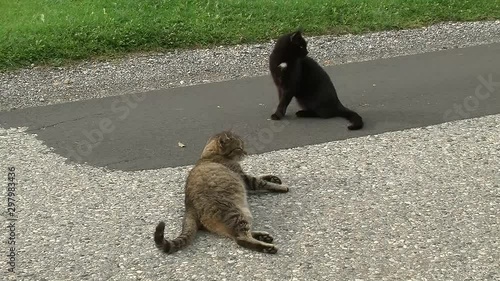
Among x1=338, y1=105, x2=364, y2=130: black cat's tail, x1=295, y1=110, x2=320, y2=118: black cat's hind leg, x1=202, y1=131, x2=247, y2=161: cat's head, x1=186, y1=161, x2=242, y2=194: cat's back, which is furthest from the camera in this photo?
x1=295, y1=110, x2=320, y2=118: black cat's hind leg

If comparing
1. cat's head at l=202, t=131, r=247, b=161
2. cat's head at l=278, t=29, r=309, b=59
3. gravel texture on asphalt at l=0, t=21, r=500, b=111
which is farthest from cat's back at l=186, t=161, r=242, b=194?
gravel texture on asphalt at l=0, t=21, r=500, b=111

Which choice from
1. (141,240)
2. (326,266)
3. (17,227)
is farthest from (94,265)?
(326,266)

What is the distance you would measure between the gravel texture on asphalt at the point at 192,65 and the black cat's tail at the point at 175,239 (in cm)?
351

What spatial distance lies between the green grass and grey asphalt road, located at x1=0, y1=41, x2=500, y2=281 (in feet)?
4.83

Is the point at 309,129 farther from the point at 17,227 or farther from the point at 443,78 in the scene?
the point at 17,227

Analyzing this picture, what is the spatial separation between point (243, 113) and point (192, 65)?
1678mm

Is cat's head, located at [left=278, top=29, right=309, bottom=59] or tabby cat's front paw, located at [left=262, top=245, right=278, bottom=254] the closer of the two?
tabby cat's front paw, located at [left=262, top=245, right=278, bottom=254]

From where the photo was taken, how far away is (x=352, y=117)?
25.1 ft

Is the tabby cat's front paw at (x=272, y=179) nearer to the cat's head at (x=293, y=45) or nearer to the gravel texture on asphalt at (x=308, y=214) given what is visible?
the gravel texture on asphalt at (x=308, y=214)

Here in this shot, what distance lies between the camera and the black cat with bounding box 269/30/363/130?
25.7 feet

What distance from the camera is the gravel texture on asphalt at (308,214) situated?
512cm

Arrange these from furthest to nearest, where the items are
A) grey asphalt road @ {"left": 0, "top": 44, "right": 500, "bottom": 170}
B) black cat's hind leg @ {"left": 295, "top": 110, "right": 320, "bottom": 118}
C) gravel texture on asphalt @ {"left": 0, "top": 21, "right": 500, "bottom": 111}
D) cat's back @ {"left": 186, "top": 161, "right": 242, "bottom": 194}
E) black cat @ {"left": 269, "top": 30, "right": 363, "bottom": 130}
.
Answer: gravel texture on asphalt @ {"left": 0, "top": 21, "right": 500, "bottom": 111} < black cat's hind leg @ {"left": 295, "top": 110, "right": 320, "bottom": 118} < black cat @ {"left": 269, "top": 30, "right": 363, "bottom": 130} < grey asphalt road @ {"left": 0, "top": 44, "right": 500, "bottom": 170} < cat's back @ {"left": 186, "top": 161, "right": 242, "bottom": 194}

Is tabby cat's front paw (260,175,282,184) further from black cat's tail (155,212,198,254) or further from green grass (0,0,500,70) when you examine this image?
green grass (0,0,500,70)

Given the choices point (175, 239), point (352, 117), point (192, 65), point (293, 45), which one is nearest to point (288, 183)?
point (175, 239)
